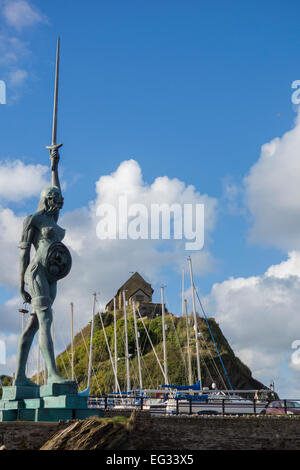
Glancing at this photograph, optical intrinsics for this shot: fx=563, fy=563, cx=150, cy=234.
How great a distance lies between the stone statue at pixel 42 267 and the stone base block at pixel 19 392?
0.17 metres

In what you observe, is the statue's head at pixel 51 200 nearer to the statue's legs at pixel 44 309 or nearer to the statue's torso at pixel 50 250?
the statue's torso at pixel 50 250

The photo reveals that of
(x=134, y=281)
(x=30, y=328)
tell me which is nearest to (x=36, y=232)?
(x=30, y=328)

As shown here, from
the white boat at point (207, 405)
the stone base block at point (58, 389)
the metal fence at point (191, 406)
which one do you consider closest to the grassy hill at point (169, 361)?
the metal fence at point (191, 406)

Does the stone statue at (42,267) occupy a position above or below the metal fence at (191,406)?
above

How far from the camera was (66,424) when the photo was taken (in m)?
13.4

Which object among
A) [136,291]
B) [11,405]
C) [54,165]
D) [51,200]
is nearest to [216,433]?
[11,405]

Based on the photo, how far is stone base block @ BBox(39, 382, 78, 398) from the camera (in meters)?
14.1

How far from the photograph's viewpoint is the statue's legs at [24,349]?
15.2m

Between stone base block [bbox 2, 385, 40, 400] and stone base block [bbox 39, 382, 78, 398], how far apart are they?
0.75 m

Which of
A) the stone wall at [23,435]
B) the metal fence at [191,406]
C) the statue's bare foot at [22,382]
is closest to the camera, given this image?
the stone wall at [23,435]

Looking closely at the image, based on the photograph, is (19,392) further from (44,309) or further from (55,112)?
(55,112)

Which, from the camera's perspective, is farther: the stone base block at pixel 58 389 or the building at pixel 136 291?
the building at pixel 136 291
